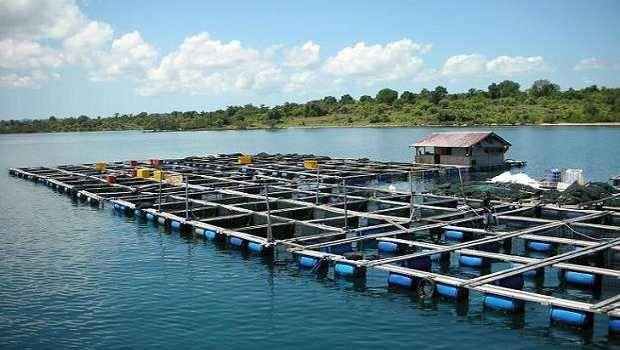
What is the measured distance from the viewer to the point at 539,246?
28.2 metres

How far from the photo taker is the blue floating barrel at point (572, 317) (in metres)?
17.9

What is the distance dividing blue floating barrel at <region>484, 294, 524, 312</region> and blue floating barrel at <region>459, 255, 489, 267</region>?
17.2 ft

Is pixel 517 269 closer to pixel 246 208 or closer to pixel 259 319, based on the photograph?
pixel 259 319

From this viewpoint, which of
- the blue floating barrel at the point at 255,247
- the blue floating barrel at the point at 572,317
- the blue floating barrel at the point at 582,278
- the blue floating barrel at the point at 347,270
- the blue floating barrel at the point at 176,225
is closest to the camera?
the blue floating barrel at the point at 572,317

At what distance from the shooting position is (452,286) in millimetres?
20797

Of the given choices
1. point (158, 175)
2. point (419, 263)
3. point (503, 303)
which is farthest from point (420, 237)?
point (158, 175)

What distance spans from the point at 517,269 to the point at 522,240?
968 centimetres

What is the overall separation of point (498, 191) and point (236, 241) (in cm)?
1878

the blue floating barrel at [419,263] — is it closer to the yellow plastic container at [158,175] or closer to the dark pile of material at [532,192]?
the dark pile of material at [532,192]

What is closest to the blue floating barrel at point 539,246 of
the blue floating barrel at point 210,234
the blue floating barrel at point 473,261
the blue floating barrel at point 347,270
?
the blue floating barrel at point 473,261

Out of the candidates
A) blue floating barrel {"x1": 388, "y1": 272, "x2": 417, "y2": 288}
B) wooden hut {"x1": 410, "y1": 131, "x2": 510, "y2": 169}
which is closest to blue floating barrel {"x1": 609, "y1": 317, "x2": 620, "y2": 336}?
blue floating barrel {"x1": 388, "y1": 272, "x2": 417, "y2": 288}

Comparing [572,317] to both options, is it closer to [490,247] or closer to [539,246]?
[490,247]

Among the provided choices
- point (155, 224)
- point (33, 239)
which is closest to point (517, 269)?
point (155, 224)

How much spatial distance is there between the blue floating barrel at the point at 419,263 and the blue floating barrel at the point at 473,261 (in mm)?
1893
